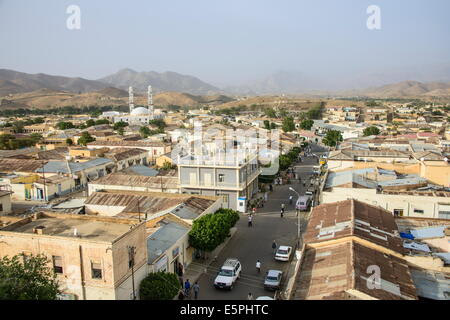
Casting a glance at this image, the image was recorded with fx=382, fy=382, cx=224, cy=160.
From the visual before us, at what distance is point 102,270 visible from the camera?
1118 centimetres

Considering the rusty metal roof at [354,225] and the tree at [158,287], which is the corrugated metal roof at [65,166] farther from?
the rusty metal roof at [354,225]

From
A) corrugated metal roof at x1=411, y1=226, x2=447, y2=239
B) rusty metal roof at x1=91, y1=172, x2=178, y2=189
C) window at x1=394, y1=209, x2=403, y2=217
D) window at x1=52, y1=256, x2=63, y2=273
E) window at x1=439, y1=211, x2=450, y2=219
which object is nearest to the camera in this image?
window at x1=52, y1=256, x2=63, y2=273

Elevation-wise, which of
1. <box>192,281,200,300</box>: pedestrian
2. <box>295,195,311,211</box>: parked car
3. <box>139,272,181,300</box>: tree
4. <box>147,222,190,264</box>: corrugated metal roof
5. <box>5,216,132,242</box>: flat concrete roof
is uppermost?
<box>5,216,132,242</box>: flat concrete roof

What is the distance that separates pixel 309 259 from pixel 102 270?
661 cm

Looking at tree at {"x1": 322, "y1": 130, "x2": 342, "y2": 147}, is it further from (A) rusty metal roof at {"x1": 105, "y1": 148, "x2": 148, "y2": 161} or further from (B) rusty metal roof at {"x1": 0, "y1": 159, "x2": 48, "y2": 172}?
(B) rusty metal roof at {"x1": 0, "y1": 159, "x2": 48, "y2": 172}

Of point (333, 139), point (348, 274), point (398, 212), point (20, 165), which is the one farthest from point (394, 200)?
point (333, 139)

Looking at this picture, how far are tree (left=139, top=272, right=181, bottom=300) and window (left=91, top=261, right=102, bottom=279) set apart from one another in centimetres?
166

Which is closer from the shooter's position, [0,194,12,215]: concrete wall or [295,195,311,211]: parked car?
[0,194,12,215]: concrete wall

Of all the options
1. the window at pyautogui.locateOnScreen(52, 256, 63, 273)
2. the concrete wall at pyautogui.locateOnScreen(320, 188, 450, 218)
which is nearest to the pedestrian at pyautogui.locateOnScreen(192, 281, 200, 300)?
the window at pyautogui.locateOnScreen(52, 256, 63, 273)

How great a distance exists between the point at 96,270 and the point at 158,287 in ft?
6.92

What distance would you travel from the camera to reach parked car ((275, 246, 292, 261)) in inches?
665

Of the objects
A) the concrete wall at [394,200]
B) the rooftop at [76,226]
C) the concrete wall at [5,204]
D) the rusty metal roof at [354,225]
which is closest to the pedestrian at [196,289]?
the rooftop at [76,226]

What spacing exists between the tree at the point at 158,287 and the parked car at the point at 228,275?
1948 mm
